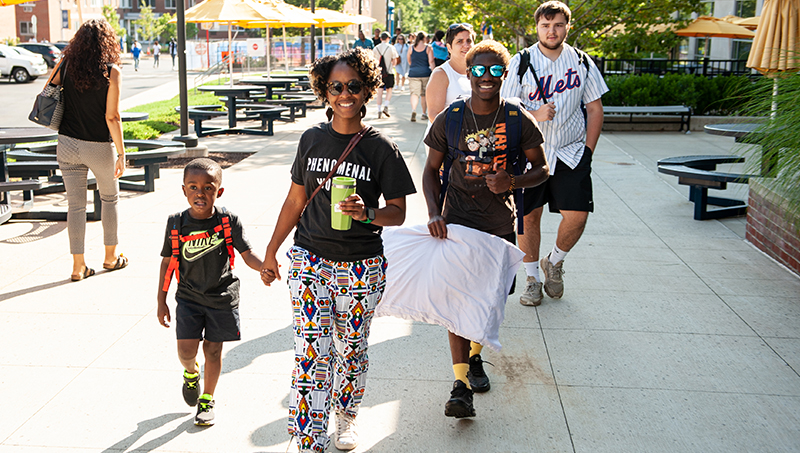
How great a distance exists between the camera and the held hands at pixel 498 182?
11.9 feet

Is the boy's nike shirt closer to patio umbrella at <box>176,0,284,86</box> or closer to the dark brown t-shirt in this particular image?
Answer: the dark brown t-shirt

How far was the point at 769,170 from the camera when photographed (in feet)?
17.7

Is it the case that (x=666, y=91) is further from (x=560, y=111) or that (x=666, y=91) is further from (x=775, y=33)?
(x=560, y=111)

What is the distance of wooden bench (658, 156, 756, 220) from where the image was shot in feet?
25.1

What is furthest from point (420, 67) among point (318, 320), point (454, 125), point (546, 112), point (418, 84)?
point (318, 320)

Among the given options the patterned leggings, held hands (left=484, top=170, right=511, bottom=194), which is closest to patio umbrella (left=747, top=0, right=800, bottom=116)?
held hands (left=484, top=170, right=511, bottom=194)

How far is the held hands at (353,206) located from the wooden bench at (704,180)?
532cm

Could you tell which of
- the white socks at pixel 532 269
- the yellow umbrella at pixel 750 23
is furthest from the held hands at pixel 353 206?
the yellow umbrella at pixel 750 23

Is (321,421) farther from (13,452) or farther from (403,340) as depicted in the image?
(403,340)

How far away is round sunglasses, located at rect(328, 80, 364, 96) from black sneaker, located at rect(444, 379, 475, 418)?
61.9 inches

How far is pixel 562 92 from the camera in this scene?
5066 mm

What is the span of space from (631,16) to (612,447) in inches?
657

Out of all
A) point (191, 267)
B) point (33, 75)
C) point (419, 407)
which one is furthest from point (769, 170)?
point (33, 75)

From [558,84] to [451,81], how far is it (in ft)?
2.55
